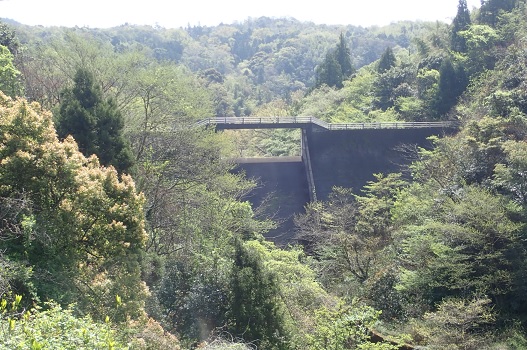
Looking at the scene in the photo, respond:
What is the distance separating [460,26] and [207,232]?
22.6 meters

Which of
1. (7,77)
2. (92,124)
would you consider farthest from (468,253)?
(7,77)

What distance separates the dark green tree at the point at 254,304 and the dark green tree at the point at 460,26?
78.0ft

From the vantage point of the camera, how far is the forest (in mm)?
8648

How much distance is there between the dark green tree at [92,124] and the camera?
40.7 feet

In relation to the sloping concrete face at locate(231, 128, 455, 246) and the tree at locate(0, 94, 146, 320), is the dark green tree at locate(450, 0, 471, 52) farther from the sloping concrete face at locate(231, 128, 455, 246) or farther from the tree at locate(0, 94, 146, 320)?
the tree at locate(0, 94, 146, 320)

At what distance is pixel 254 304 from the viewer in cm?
1050

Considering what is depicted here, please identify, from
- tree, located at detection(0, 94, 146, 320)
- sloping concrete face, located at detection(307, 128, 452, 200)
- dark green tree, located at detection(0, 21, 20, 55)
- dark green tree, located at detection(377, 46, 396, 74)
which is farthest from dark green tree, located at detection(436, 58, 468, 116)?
tree, located at detection(0, 94, 146, 320)

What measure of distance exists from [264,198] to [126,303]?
13444mm

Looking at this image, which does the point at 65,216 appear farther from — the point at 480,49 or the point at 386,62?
the point at 386,62

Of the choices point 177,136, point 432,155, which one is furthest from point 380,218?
point 177,136

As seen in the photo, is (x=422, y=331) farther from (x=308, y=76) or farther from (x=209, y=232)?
(x=308, y=76)

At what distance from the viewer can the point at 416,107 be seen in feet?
91.1

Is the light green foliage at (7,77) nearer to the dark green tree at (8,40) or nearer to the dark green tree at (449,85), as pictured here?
the dark green tree at (8,40)

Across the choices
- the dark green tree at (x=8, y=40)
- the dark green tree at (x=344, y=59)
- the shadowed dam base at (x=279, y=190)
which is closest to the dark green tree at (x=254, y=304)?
the shadowed dam base at (x=279, y=190)
